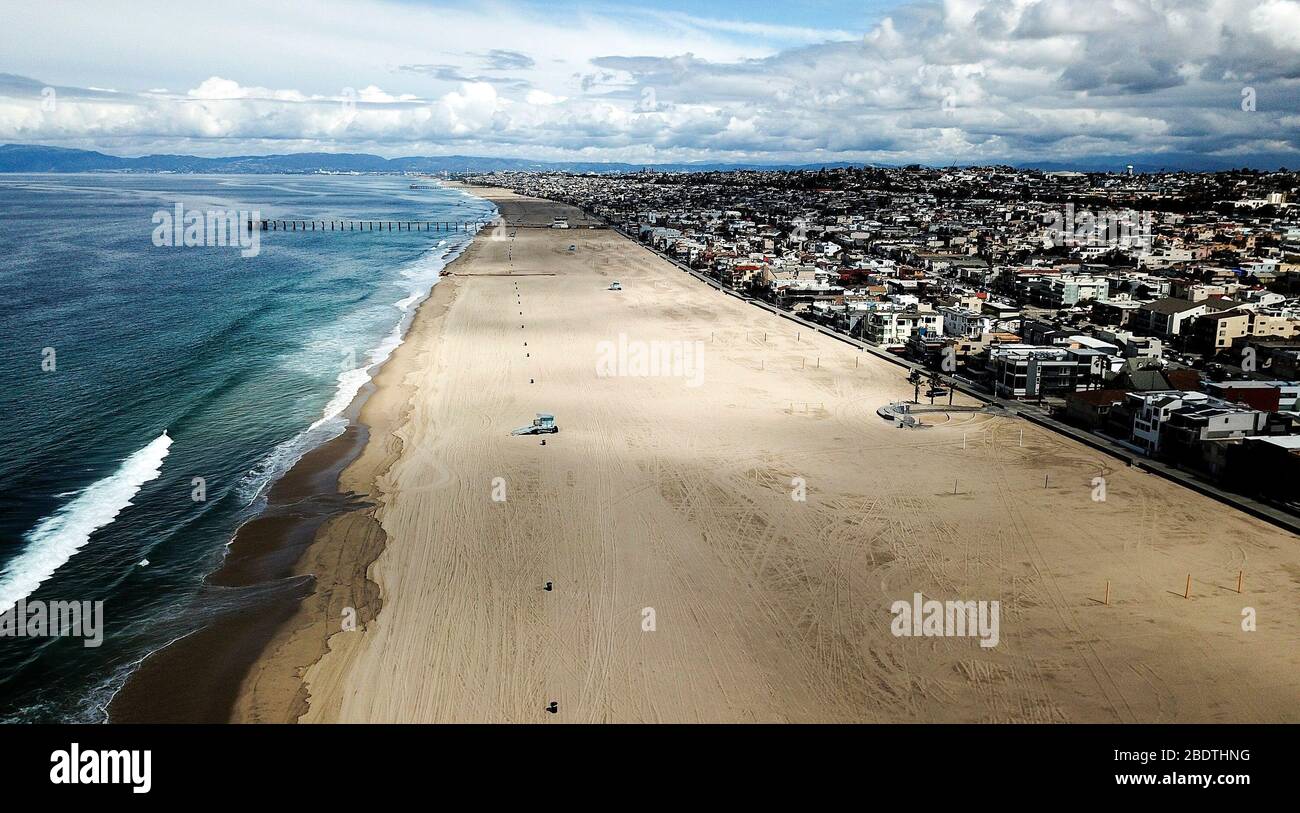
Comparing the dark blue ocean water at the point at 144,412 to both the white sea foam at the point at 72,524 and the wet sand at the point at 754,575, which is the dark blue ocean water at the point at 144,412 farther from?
the wet sand at the point at 754,575

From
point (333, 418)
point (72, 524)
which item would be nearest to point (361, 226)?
point (333, 418)

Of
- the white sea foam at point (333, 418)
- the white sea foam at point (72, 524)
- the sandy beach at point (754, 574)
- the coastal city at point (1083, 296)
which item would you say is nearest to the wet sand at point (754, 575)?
the sandy beach at point (754, 574)

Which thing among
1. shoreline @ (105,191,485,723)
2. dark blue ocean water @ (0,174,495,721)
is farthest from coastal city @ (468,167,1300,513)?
dark blue ocean water @ (0,174,495,721)

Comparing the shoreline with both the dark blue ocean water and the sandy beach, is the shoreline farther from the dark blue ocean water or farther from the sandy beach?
the dark blue ocean water

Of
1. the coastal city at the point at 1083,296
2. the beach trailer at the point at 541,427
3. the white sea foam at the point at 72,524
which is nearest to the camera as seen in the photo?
the white sea foam at the point at 72,524

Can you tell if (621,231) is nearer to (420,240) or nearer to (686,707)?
(420,240)

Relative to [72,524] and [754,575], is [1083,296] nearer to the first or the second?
[754,575]

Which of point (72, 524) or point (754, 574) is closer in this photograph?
point (754, 574)

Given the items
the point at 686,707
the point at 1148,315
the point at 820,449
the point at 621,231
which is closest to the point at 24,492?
the point at 686,707
